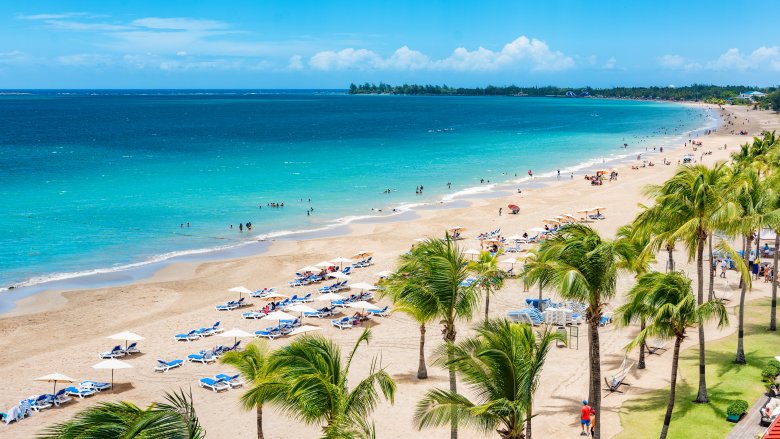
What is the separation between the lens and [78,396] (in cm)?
2280

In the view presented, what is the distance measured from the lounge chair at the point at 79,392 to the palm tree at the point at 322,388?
13.7m

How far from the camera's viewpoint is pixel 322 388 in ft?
37.0

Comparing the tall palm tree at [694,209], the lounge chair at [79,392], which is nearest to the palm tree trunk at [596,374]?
the tall palm tree at [694,209]

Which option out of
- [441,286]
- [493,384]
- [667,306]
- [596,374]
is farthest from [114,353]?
[667,306]

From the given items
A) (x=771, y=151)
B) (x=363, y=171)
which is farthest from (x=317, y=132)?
(x=771, y=151)

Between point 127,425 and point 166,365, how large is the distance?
18112 mm

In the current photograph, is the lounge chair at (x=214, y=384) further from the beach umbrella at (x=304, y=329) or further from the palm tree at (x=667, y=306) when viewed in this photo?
the palm tree at (x=667, y=306)

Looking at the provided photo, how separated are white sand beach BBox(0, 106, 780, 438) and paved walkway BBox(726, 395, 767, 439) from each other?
2.99 m

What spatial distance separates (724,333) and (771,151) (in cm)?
1523

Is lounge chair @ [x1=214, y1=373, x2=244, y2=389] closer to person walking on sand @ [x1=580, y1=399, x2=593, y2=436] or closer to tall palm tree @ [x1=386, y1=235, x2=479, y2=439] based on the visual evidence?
tall palm tree @ [x1=386, y1=235, x2=479, y2=439]

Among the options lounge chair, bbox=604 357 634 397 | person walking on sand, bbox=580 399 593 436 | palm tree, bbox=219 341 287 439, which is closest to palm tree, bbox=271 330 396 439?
palm tree, bbox=219 341 287 439

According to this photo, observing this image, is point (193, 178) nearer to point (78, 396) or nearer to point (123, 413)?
point (78, 396)

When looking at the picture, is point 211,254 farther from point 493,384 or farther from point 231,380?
point 493,384

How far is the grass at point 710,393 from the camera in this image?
694 inches
